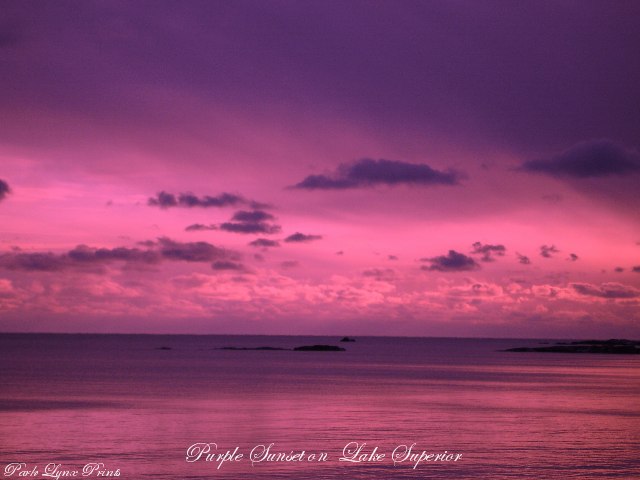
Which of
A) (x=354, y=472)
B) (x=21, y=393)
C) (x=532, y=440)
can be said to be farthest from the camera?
(x=21, y=393)

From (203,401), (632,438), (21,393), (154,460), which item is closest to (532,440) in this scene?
(632,438)

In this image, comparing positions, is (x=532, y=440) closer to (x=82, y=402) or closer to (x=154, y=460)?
(x=154, y=460)

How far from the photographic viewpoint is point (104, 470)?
3312 cm

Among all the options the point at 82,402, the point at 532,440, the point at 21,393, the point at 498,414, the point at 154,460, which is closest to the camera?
the point at 154,460

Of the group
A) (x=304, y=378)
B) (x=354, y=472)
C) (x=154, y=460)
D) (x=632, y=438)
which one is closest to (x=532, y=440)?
(x=632, y=438)

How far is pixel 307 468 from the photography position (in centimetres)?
3366

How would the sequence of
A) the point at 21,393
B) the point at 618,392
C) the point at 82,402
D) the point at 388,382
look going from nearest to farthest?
the point at 82,402, the point at 21,393, the point at 618,392, the point at 388,382

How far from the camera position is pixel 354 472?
1303 inches

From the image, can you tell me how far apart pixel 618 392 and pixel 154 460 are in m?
55.1

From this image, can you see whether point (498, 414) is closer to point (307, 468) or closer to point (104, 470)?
point (307, 468)

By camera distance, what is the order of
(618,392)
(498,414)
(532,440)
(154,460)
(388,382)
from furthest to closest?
1. (388,382)
2. (618,392)
3. (498,414)
4. (532,440)
5. (154,460)

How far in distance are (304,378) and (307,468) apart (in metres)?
62.0

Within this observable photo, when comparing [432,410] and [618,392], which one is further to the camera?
[618,392]

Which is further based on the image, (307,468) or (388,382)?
(388,382)
